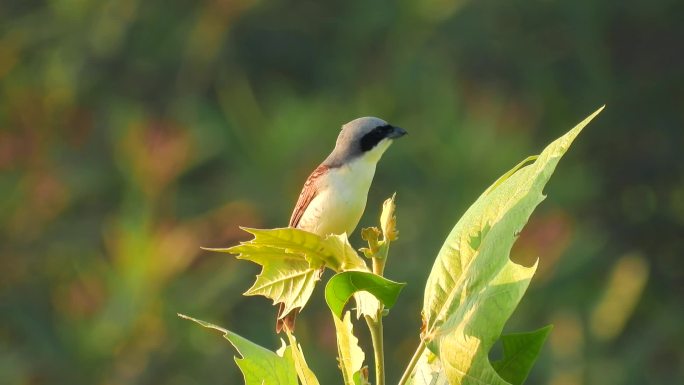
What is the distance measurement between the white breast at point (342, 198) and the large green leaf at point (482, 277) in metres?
1.35

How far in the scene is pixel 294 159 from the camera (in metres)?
9.17

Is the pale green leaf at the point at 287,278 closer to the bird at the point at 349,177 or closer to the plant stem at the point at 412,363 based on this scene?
the plant stem at the point at 412,363

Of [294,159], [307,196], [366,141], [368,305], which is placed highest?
[368,305]

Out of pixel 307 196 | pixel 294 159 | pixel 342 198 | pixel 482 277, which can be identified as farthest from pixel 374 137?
pixel 294 159

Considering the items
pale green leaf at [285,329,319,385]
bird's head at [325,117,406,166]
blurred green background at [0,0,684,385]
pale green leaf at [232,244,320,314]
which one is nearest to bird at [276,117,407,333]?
bird's head at [325,117,406,166]

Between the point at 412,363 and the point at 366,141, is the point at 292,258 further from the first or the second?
the point at 366,141

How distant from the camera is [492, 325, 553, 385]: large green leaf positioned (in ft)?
5.75

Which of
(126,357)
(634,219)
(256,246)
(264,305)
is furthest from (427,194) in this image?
(256,246)

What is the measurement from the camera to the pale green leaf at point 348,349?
69.9 inches

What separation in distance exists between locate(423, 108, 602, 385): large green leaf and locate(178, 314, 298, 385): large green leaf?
6.7 inches

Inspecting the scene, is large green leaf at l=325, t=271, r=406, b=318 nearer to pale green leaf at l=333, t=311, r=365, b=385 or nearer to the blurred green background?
pale green leaf at l=333, t=311, r=365, b=385

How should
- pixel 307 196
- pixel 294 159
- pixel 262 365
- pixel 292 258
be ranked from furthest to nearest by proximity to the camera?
1. pixel 294 159
2. pixel 307 196
3. pixel 292 258
4. pixel 262 365

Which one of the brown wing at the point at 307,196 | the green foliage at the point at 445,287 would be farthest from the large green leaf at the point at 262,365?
the brown wing at the point at 307,196

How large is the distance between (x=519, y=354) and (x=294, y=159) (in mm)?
7432
